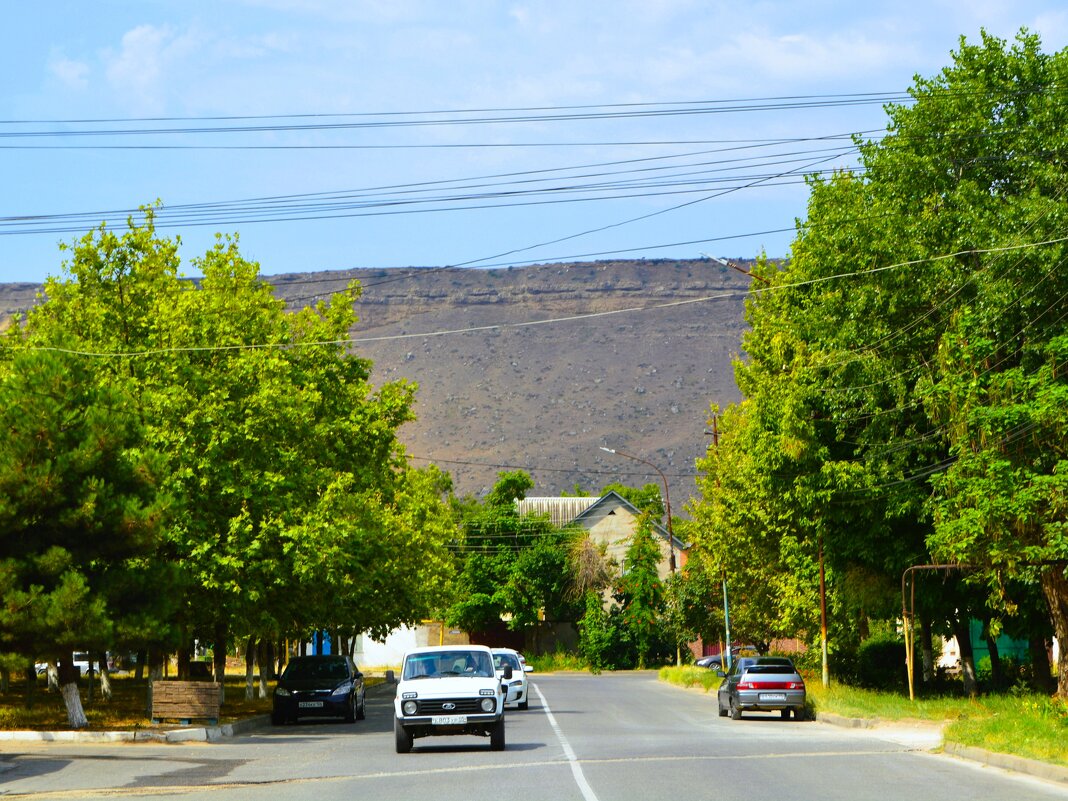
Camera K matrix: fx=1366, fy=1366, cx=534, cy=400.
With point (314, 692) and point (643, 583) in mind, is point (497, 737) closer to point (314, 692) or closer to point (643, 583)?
point (314, 692)

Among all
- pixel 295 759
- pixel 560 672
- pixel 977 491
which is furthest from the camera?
pixel 560 672

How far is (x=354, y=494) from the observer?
1635 inches

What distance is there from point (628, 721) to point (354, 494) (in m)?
12.9

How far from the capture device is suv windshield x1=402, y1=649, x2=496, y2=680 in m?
23.4

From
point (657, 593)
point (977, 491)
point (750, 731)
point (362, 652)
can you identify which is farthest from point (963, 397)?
point (362, 652)

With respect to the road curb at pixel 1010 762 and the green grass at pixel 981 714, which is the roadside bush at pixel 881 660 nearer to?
the green grass at pixel 981 714

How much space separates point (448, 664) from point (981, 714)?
41.7ft

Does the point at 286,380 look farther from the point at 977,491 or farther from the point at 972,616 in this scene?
the point at 972,616

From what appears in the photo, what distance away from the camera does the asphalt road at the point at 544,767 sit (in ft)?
51.3

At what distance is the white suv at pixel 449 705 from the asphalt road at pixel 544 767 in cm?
41

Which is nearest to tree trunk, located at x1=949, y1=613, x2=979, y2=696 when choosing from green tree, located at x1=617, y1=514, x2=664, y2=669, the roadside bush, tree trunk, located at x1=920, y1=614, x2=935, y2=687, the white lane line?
tree trunk, located at x1=920, y1=614, x2=935, y2=687

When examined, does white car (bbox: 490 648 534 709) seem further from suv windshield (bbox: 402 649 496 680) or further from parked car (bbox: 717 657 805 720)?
suv windshield (bbox: 402 649 496 680)

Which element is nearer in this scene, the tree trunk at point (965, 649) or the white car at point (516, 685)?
the tree trunk at point (965, 649)

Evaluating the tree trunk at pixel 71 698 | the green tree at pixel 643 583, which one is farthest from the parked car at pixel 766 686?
the green tree at pixel 643 583
